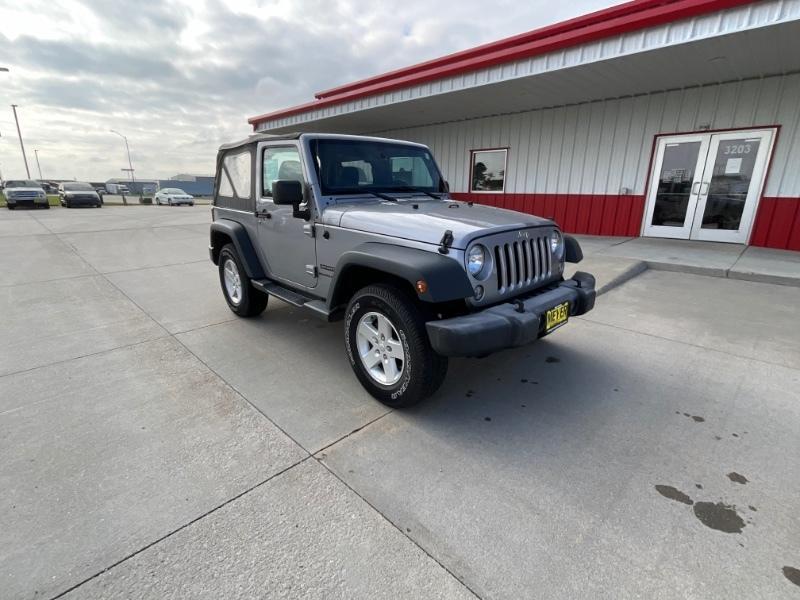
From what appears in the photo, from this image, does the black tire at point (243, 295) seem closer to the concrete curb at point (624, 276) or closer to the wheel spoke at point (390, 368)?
the wheel spoke at point (390, 368)

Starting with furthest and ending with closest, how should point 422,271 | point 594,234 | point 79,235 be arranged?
point 79,235 < point 594,234 < point 422,271

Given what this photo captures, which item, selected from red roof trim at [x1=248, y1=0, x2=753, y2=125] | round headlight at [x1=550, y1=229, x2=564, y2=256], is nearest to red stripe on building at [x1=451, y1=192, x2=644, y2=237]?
red roof trim at [x1=248, y1=0, x2=753, y2=125]

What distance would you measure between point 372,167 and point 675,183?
795cm

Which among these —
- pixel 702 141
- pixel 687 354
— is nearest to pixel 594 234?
pixel 702 141

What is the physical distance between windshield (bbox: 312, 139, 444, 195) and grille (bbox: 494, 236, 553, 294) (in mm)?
1418

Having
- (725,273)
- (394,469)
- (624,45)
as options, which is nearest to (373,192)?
(394,469)

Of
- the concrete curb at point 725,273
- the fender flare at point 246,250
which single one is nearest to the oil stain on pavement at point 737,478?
→ the fender flare at point 246,250

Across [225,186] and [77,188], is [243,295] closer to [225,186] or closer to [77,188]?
[225,186]

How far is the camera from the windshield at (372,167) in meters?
3.47

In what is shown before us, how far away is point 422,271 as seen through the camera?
7.79ft

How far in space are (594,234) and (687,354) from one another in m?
6.98

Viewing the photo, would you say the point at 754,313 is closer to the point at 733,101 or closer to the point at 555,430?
the point at 555,430

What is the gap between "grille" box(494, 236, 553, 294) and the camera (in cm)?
274

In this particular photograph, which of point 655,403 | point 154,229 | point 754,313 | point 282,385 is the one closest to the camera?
point 655,403
